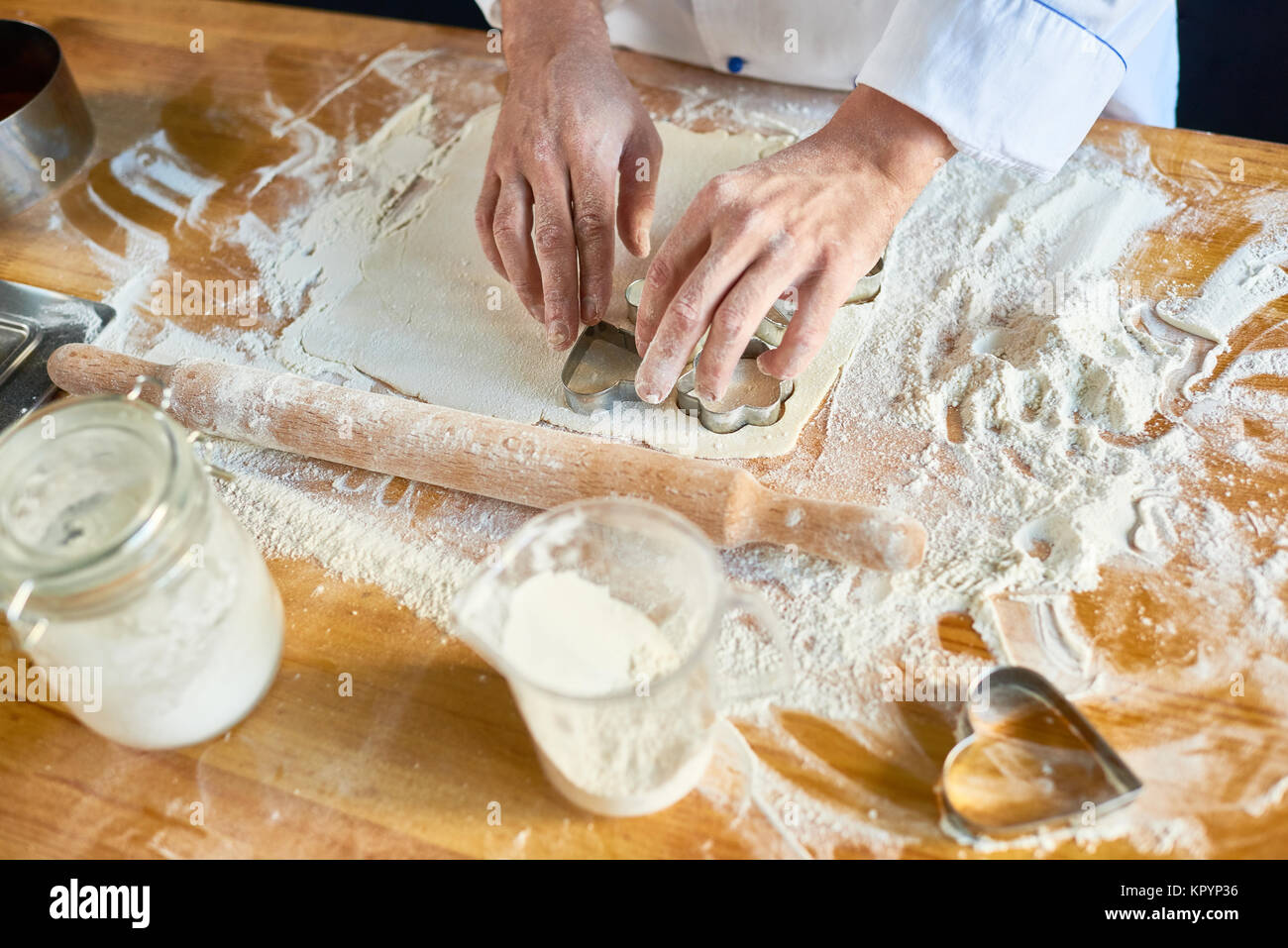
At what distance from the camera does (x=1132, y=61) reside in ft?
4.31

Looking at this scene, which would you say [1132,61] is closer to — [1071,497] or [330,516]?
[1071,497]

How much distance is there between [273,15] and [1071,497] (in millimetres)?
1574

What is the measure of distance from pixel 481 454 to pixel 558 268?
25cm

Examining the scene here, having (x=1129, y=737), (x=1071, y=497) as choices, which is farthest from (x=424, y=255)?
(x=1129, y=737)

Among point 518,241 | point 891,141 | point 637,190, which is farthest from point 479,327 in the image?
point 891,141

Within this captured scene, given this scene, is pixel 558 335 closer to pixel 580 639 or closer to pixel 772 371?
pixel 772 371

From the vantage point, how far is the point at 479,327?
118 centimetres

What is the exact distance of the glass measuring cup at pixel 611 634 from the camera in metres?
0.70

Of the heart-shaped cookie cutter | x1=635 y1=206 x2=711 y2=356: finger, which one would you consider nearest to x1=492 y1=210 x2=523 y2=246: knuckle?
x1=635 y1=206 x2=711 y2=356: finger

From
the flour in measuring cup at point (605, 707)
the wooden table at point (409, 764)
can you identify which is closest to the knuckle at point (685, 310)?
the wooden table at point (409, 764)

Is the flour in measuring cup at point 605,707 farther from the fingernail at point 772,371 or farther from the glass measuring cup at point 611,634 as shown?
the fingernail at point 772,371

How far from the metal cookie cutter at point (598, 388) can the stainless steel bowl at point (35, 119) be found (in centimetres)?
94

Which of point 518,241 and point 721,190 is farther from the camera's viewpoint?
point 518,241

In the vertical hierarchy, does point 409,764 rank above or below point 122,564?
below
